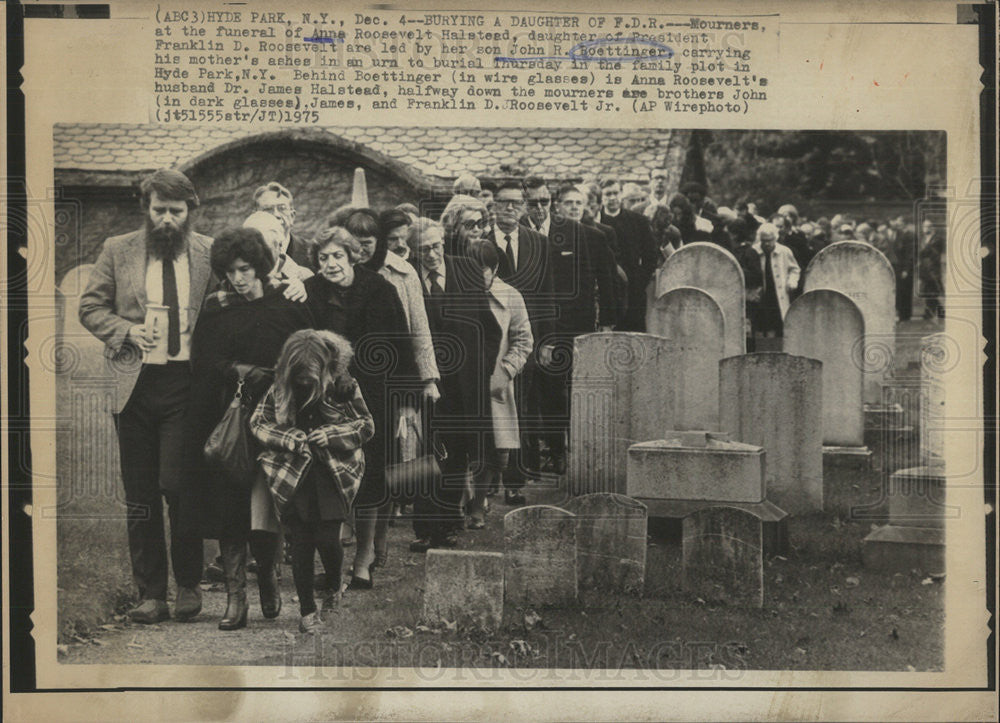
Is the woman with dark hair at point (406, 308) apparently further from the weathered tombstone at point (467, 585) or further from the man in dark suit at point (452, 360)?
the weathered tombstone at point (467, 585)

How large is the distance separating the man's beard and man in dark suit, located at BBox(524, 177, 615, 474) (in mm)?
2118

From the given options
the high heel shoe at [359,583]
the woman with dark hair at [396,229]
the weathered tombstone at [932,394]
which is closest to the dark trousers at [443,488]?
the high heel shoe at [359,583]

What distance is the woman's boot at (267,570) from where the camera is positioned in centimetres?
593

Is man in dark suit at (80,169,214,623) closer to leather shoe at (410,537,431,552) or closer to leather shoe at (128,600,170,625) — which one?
leather shoe at (128,600,170,625)

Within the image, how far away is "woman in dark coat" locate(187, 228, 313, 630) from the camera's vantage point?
5.97 m

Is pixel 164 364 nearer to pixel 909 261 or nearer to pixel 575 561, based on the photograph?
pixel 575 561

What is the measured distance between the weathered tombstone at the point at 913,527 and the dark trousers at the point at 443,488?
8.10 ft

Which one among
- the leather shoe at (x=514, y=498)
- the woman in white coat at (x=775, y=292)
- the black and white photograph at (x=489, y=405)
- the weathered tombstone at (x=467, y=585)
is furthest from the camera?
the woman in white coat at (x=775, y=292)

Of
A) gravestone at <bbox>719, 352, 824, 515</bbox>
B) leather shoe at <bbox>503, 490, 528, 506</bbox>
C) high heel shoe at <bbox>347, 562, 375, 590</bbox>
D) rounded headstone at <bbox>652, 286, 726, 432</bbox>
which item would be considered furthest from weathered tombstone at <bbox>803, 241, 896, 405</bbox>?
high heel shoe at <bbox>347, 562, 375, 590</bbox>

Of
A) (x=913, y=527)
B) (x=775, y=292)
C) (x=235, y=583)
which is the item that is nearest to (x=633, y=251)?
(x=775, y=292)

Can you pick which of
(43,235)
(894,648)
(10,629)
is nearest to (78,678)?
(10,629)

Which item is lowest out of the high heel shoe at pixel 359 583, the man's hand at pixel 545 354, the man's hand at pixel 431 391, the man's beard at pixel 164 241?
the high heel shoe at pixel 359 583

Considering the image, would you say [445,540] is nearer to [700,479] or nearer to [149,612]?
[700,479]

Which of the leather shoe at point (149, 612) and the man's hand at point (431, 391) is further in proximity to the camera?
the man's hand at point (431, 391)
